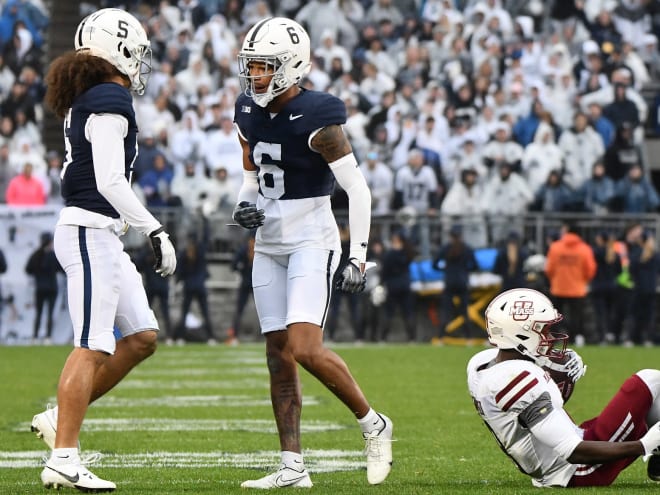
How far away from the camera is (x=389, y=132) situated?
60.2ft

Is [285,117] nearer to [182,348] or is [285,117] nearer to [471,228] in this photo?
[182,348]

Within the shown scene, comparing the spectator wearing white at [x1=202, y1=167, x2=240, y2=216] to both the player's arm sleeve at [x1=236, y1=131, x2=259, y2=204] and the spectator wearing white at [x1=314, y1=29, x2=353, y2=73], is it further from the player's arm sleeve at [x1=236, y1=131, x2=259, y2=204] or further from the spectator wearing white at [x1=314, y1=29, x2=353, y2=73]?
the player's arm sleeve at [x1=236, y1=131, x2=259, y2=204]

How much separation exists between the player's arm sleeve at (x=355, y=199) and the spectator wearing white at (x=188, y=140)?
12.3m

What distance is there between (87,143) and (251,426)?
3.24 meters

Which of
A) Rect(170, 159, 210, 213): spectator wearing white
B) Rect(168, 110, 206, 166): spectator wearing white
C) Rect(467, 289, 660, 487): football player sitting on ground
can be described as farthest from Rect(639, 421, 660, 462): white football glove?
Rect(168, 110, 206, 166): spectator wearing white

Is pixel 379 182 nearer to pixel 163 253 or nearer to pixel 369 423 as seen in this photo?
pixel 369 423

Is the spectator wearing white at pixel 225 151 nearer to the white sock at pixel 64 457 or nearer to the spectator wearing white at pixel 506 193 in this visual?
the spectator wearing white at pixel 506 193

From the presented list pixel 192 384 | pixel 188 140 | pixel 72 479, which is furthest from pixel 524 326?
pixel 188 140

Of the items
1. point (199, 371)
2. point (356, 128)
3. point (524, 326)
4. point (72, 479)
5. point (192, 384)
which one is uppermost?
point (356, 128)

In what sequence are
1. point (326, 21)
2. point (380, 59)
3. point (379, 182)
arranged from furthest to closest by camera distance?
point (326, 21), point (380, 59), point (379, 182)

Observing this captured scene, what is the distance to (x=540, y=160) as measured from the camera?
17859 mm

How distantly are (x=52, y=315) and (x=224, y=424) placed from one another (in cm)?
817

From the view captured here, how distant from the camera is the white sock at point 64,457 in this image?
17.4ft

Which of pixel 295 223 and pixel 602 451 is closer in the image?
pixel 602 451
